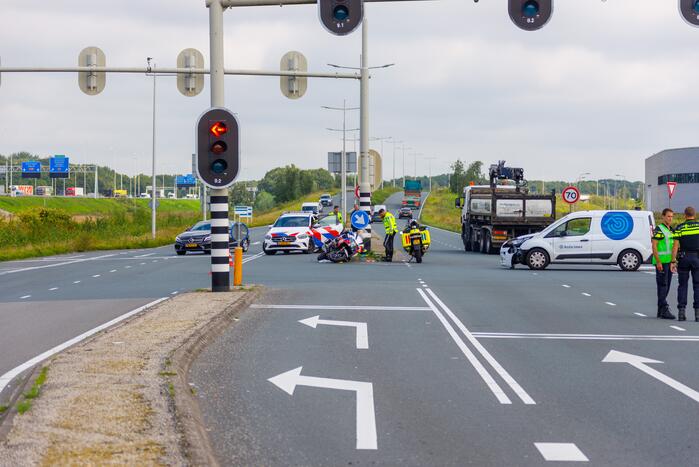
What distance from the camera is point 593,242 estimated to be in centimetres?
3170

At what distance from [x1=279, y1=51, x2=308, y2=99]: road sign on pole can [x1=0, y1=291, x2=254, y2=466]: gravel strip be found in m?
15.2

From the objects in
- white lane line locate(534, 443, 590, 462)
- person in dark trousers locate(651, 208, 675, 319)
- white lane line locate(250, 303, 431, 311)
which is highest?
person in dark trousers locate(651, 208, 675, 319)

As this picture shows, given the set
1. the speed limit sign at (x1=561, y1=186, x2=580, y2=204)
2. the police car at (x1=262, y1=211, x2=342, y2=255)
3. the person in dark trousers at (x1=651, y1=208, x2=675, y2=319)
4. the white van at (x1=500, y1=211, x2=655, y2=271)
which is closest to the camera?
the person in dark trousers at (x1=651, y1=208, x2=675, y2=319)

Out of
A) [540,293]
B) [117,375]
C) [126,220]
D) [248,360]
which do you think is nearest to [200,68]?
[540,293]

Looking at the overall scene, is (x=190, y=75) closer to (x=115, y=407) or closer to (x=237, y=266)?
(x=237, y=266)

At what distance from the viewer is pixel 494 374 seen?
10.6m

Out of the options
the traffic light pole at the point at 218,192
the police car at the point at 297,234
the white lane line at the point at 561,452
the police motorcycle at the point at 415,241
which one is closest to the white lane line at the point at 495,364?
the white lane line at the point at 561,452

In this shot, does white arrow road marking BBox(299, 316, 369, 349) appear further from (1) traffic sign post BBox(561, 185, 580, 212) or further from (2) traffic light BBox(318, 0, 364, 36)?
(1) traffic sign post BBox(561, 185, 580, 212)

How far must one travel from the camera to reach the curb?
21.8ft

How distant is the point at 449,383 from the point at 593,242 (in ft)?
74.1

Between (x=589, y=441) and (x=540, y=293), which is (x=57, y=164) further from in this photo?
(x=589, y=441)

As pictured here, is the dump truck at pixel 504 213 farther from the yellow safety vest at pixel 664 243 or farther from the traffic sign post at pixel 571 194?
the yellow safety vest at pixel 664 243

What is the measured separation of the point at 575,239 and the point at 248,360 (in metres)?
21.9

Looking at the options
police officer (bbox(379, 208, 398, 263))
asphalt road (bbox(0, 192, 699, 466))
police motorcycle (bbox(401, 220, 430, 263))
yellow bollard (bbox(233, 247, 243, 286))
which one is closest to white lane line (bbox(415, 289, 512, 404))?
asphalt road (bbox(0, 192, 699, 466))
